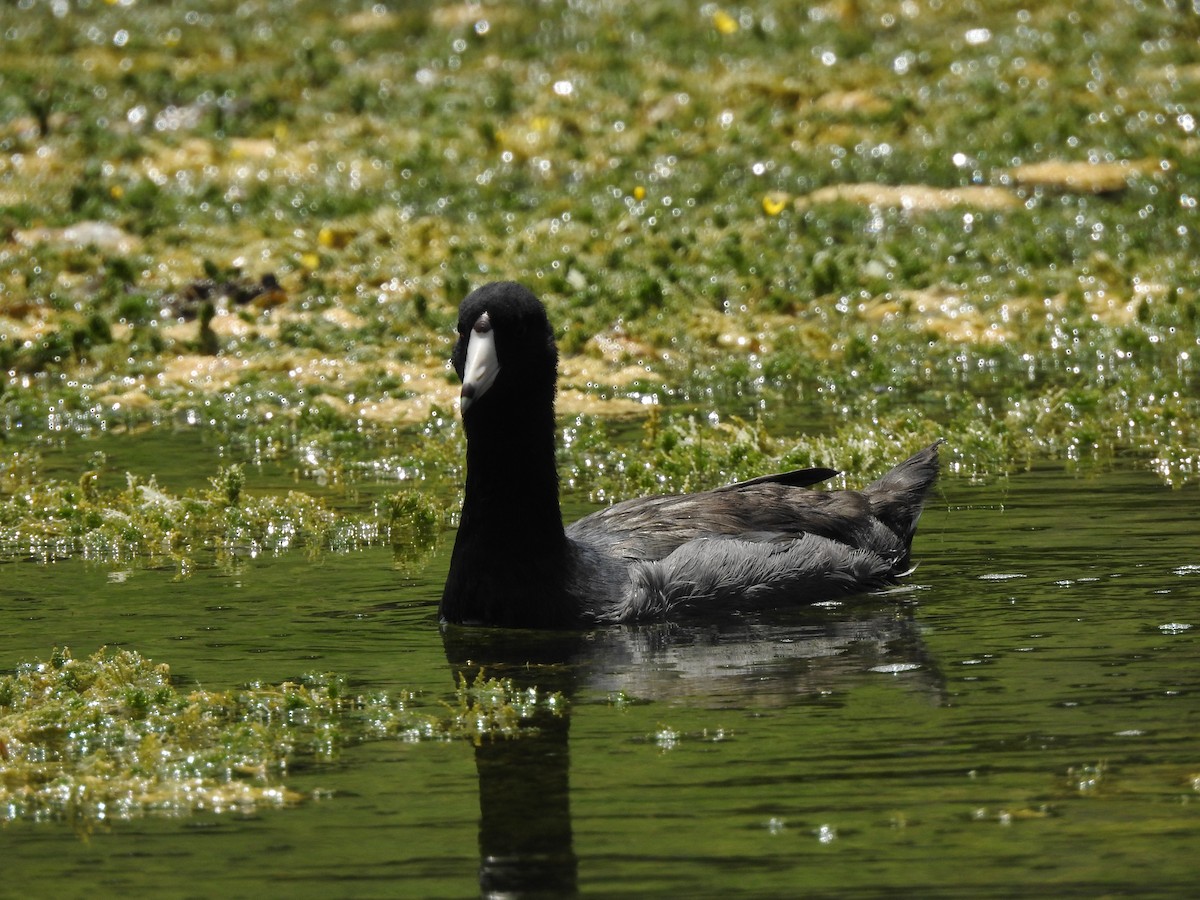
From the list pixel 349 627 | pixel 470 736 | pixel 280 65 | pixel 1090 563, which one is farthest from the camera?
pixel 280 65

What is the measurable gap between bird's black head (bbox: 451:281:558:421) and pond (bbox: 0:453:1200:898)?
1.16m

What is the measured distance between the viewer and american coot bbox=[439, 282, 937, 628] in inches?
376

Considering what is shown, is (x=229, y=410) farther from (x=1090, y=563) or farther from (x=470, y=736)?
(x=470, y=736)

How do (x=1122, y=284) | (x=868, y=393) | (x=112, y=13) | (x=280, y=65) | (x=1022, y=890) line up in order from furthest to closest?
1. (x=112, y=13)
2. (x=280, y=65)
3. (x=1122, y=284)
4. (x=868, y=393)
5. (x=1022, y=890)

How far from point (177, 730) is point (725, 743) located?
6.59 feet

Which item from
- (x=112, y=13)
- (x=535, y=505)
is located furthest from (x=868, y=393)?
(x=112, y=13)

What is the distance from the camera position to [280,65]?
2620 centimetres

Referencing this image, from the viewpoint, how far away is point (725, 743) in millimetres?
7398

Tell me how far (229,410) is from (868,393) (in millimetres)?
4706

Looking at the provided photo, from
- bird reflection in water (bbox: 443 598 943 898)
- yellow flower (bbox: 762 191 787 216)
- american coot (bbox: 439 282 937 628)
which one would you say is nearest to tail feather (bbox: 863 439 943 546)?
american coot (bbox: 439 282 937 628)

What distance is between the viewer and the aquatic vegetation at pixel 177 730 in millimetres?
6996

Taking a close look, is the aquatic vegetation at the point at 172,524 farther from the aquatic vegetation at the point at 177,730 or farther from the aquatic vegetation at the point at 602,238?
the aquatic vegetation at the point at 177,730

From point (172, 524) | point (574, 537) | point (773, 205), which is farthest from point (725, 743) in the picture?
point (773, 205)

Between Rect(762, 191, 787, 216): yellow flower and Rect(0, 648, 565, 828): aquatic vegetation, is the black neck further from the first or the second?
Rect(762, 191, 787, 216): yellow flower
